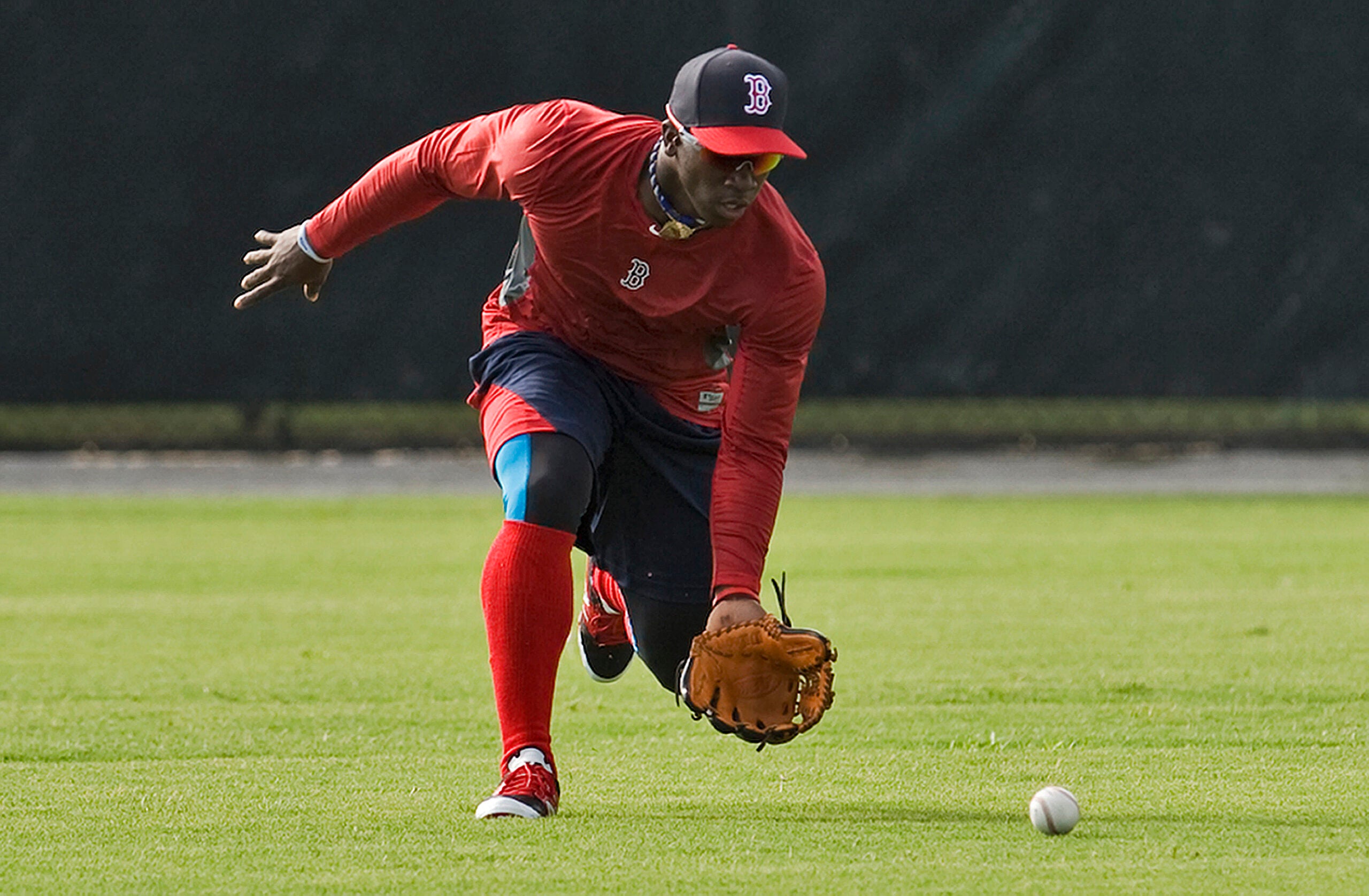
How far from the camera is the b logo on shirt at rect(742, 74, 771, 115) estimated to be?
3963 millimetres

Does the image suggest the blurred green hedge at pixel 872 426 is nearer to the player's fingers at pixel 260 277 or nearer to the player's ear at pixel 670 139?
the player's fingers at pixel 260 277

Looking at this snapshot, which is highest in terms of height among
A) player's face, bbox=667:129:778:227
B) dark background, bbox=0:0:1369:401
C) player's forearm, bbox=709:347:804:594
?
player's face, bbox=667:129:778:227

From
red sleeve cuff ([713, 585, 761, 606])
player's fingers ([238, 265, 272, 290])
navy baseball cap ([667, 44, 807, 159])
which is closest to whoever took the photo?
navy baseball cap ([667, 44, 807, 159])

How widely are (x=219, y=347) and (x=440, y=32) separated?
7.47 feet

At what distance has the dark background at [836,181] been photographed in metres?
12.0

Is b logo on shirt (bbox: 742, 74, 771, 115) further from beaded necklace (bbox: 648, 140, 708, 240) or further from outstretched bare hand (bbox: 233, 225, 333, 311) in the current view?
outstretched bare hand (bbox: 233, 225, 333, 311)

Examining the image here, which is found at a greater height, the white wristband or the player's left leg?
the white wristband

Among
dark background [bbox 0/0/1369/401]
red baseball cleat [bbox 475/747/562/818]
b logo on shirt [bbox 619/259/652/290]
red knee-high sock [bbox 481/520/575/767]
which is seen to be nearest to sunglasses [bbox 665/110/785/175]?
b logo on shirt [bbox 619/259/652/290]

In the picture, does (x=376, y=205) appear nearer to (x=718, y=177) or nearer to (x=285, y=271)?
(x=285, y=271)

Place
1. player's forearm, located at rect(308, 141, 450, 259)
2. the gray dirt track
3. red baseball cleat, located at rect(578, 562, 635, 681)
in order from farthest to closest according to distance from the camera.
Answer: the gray dirt track, red baseball cleat, located at rect(578, 562, 635, 681), player's forearm, located at rect(308, 141, 450, 259)

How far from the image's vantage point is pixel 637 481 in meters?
4.71

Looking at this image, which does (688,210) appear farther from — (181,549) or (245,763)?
(181,549)

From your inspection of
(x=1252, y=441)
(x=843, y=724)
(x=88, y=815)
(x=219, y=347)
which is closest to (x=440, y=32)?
(x=219, y=347)

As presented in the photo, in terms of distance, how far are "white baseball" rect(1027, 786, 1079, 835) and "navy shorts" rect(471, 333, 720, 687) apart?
1203 mm
